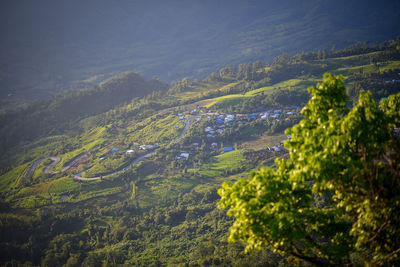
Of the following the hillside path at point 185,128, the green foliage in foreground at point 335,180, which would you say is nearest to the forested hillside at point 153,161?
the hillside path at point 185,128

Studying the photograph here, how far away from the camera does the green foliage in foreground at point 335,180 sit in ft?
A: 24.8

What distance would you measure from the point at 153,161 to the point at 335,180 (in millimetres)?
69128

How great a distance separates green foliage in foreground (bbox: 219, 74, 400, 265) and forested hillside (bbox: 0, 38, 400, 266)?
203cm

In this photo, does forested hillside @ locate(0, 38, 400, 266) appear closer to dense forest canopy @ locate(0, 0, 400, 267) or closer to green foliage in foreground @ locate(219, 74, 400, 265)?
dense forest canopy @ locate(0, 0, 400, 267)

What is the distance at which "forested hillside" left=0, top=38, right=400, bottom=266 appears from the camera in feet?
155

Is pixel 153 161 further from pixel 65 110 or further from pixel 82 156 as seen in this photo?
pixel 65 110

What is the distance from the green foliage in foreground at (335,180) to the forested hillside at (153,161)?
2.03 metres

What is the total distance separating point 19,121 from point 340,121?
149 meters

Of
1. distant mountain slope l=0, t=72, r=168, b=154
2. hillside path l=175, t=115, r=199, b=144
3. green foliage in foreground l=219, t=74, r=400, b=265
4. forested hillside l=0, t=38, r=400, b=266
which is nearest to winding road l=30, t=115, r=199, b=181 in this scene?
hillside path l=175, t=115, r=199, b=144

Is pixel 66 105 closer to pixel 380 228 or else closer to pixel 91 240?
pixel 91 240

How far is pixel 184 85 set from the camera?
435 feet

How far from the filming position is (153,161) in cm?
7450

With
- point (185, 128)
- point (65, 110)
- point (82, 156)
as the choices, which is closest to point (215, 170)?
point (185, 128)

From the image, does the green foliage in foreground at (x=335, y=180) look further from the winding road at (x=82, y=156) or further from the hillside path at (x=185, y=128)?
the hillside path at (x=185, y=128)
